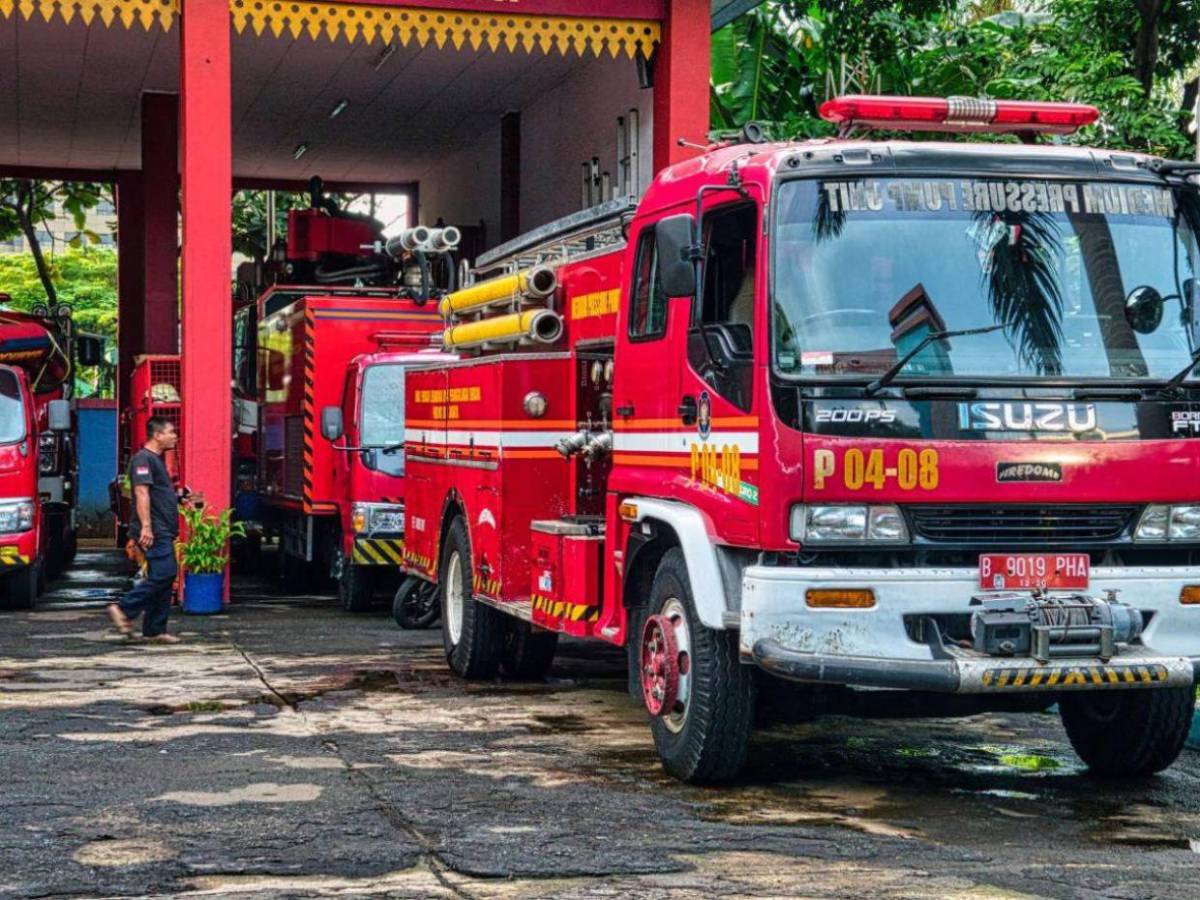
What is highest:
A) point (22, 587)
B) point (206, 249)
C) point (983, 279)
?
point (206, 249)

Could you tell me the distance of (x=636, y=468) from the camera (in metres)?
9.18

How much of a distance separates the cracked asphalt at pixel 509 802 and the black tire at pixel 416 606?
2.87 metres

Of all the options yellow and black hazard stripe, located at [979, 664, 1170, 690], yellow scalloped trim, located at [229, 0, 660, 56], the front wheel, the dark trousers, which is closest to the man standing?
the dark trousers

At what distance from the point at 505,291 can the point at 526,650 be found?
2.24 metres

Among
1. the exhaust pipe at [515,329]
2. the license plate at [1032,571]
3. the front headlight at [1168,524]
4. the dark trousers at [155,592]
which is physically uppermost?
the exhaust pipe at [515,329]

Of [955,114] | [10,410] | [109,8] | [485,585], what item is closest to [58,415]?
[10,410]

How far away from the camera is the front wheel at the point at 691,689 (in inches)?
319

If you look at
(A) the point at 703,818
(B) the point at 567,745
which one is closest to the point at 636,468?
(B) the point at 567,745

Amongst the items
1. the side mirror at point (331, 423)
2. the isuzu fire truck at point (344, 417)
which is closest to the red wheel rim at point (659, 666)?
the isuzu fire truck at point (344, 417)

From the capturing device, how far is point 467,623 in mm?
11852

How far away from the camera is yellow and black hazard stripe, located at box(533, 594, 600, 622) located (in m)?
9.71

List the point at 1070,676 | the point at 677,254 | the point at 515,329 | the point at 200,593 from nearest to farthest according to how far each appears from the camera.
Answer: the point at 1070,676 → the point at 677,254 → the point at 515,329 → the point at 200,593

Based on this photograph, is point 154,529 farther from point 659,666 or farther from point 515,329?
point 659,666

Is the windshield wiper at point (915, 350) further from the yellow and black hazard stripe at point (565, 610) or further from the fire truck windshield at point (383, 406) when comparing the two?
the fire truck windshield at point (383, 406)
